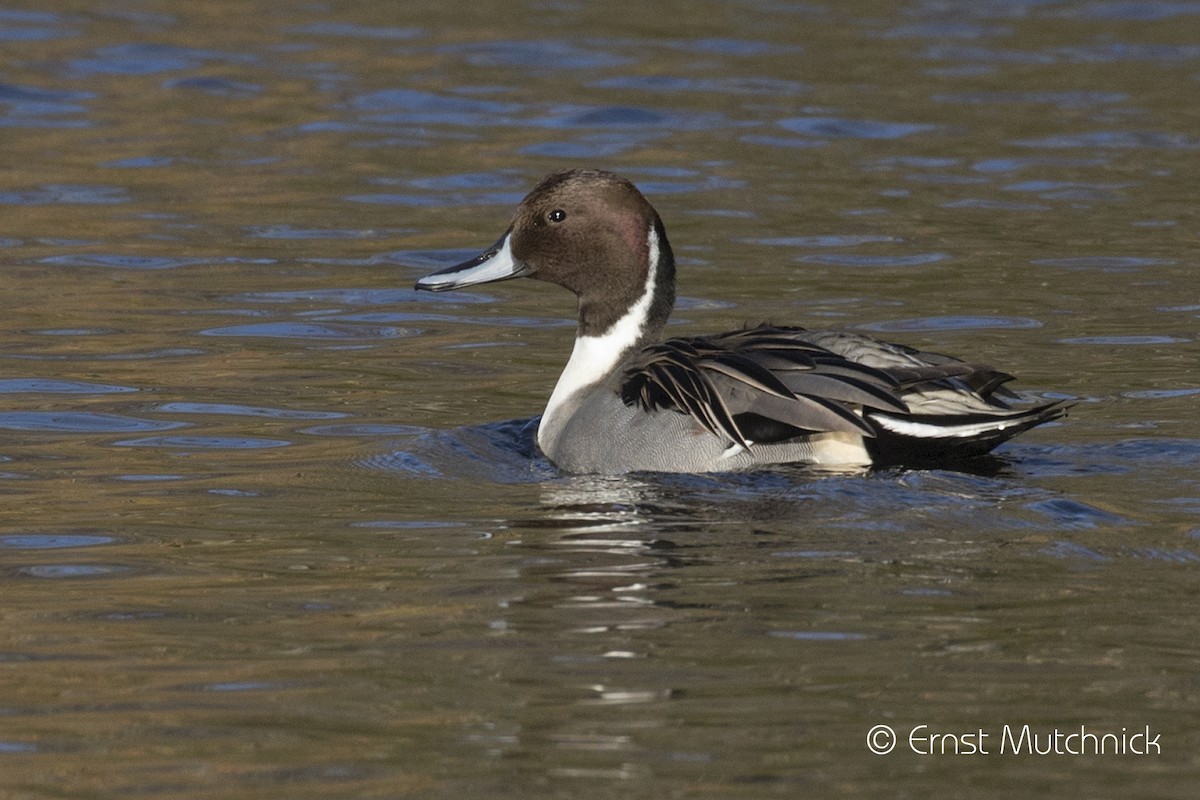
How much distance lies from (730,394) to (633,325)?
1.03 meters

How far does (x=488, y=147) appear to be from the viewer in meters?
13.8

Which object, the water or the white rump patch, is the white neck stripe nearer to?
the water

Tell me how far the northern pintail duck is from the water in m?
0.16

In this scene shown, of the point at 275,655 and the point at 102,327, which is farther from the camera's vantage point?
the point at 102,327

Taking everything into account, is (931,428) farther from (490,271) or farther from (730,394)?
(490,271)

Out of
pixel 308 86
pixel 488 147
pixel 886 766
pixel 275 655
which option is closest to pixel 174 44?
pixel 308 86

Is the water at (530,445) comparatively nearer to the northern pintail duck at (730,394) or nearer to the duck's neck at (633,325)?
the northern pintail duck at (730,394)

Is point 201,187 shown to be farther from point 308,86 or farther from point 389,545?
point 389,545

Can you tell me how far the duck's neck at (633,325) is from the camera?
749cm

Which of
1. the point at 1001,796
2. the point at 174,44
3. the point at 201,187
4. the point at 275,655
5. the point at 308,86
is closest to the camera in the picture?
the point at 1001,796

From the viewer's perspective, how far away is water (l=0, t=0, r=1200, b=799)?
14.3ft

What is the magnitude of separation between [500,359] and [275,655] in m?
4.25

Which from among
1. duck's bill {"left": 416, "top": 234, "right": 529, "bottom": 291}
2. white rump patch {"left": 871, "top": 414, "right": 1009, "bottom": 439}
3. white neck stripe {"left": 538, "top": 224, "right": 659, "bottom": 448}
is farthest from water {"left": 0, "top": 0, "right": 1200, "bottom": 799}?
duck's bill {"left": 416, "top": 234, "right": 529, "bottom": 291}

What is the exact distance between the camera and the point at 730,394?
21.6ft
